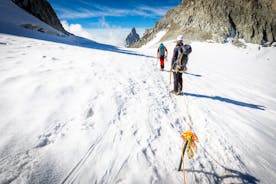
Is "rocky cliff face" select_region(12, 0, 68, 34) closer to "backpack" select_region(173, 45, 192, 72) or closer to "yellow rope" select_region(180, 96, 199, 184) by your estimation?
"backpack" select_region(173, 45, 192, 72)

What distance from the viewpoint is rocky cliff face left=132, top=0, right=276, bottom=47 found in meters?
46.0

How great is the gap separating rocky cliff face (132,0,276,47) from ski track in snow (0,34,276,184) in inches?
2095

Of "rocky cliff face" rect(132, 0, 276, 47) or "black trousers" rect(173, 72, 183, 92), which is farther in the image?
"rocky cliff face" rect(132, 0, 276, 47)

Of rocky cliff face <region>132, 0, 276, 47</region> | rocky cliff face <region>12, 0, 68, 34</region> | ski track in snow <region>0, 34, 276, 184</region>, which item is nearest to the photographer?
ski track in snow <region>0, 34, 276, 184</region>

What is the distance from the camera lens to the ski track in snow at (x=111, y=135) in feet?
6.73

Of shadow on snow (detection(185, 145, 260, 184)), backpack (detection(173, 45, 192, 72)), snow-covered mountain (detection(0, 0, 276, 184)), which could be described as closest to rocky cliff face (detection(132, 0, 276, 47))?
backpack (detection(173, 45, 192, 72))

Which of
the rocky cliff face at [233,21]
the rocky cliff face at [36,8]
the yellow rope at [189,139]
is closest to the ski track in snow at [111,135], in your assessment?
the yellow rope at [189,139]

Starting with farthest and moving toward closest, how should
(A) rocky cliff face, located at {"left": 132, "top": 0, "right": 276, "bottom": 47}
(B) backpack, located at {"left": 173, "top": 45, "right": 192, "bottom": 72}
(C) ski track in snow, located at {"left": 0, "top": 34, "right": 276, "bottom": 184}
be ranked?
(A) rocky cliff face, located at {"left": 132, "top": 0, "right": 276, "bottom": 47} → (B) backpack, located at {"left": 173, "top": 45, "right": 192, "bottom": 72} → (C) ski track in snow, located at {"left": 0, "top": 34, "right": 276, "bottom": 184}

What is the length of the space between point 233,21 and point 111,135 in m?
67.9

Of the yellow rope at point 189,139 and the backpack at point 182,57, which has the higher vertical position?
the backpack at point 182,57

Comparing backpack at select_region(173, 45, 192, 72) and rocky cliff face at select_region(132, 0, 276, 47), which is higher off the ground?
rocky cliff face at select_region(132, 0, 276, 47)

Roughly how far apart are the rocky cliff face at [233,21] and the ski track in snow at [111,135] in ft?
175

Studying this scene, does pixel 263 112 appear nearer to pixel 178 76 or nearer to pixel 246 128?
pixel 246 128

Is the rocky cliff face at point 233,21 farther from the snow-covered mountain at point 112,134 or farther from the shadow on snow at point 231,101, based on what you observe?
the snow-covered mountain at point 112,134
